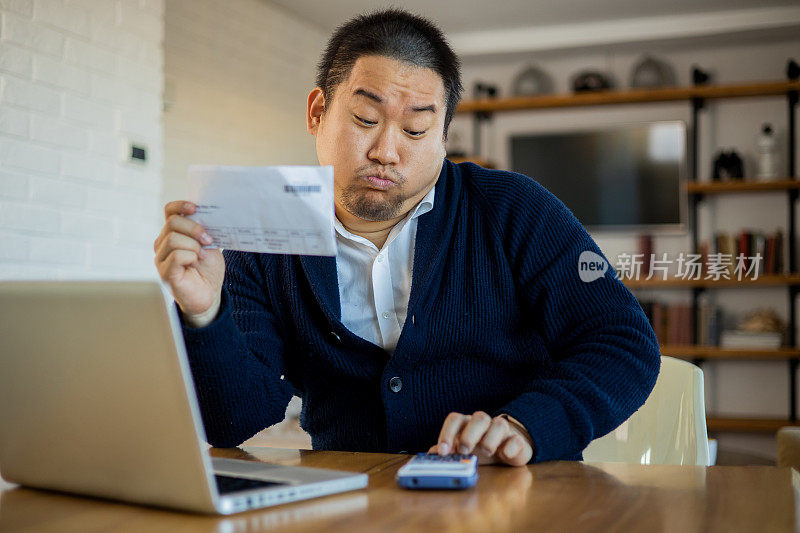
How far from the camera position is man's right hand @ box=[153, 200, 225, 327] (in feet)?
3.05

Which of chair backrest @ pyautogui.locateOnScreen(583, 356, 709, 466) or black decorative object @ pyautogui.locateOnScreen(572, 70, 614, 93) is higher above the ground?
black decorative object @ pyautogui.locateOnScreen(572, 70, 614, 93)

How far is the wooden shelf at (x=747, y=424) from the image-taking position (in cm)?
468

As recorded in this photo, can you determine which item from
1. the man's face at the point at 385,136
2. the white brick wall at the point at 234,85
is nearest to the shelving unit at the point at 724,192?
the white brick wall at the point at 234,85

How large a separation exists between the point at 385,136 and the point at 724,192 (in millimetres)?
4413

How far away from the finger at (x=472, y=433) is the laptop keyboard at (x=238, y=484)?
0.76ft

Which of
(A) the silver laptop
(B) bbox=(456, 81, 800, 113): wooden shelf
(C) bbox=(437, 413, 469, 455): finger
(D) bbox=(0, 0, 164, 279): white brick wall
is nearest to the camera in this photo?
(A) the silver laptop

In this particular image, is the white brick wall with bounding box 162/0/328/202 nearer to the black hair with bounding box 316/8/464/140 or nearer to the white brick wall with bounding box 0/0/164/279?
the white brick wall with bounding box 0/0/164/279

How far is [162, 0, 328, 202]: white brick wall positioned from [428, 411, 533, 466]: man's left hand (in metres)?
3.41

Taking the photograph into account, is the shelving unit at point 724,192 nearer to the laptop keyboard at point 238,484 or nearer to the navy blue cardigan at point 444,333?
the navy blue cardigan at point 444,333

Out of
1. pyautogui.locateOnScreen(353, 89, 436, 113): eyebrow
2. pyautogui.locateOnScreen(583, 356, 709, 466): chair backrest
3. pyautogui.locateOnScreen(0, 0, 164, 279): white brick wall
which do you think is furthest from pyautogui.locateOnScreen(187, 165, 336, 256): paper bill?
pyautogui.locateOnScreen(0, 0, 164, 279): white brick wall

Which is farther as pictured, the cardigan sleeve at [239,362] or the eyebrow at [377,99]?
the eyebrow at [377,99]

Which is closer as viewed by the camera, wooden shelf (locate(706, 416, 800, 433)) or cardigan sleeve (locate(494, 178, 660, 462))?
A: cardigan sleeve (locate(494, 178, 660, 462))

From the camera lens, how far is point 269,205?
32.7 inches

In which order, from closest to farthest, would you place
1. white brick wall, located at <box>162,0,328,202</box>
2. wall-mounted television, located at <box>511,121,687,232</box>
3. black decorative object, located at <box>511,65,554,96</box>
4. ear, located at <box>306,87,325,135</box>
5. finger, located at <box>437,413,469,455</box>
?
finger, located at <box>437,413,469,455</box> < ear, located at <box>306,87,325,135</box> < white brick wall, located at <box>162,0,328,202</box> < wall-mounted television, located at <box>511,121,687,232</box> < black decorative object, located at <box>511,65,554,96</box>
